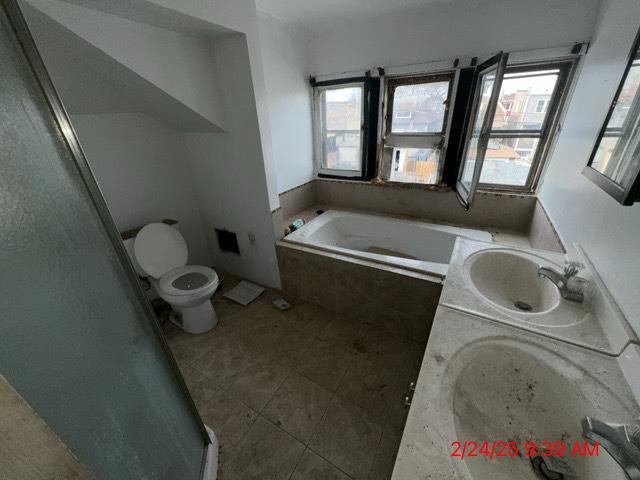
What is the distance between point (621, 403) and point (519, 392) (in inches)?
8.3

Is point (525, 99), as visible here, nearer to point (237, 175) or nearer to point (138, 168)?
point (237, 175)

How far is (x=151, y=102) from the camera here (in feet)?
5.61

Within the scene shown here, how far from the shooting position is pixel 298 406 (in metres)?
1.45

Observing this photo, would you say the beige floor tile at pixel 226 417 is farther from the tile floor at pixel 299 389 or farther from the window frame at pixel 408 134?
the window frame at pixel 408 134

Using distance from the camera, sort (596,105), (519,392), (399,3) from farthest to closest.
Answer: (399,3), (596,105), (519,392)

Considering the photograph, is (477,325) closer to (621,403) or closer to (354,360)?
(621,403)

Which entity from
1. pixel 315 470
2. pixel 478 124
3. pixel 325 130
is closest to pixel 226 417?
pixel 315 470

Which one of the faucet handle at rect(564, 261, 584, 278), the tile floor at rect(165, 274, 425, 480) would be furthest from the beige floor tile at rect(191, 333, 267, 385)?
the faucet handle at rect(564, 261, 584, 278)

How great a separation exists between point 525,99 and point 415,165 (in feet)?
3.03

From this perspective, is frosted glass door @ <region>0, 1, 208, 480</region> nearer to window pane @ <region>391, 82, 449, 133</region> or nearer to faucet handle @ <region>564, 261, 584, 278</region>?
faucet handle @ <region>564, 261, 584, 278</region>

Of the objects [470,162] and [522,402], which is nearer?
[522,402]

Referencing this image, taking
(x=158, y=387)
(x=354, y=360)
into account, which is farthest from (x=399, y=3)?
(x=158, y=387)

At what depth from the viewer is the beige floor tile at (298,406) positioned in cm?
135

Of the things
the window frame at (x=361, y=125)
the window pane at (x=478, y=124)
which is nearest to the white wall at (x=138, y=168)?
the window frame at (x=361, y=125)
